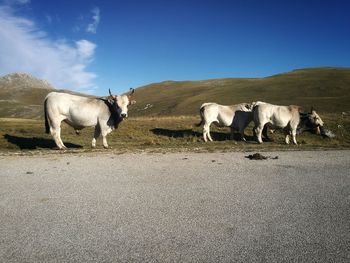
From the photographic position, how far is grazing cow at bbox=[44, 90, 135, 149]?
17422 millimetres

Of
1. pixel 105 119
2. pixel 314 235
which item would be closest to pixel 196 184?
pixel 314 235

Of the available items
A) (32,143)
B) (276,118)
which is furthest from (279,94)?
(32,143)

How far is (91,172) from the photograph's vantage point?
1055cm

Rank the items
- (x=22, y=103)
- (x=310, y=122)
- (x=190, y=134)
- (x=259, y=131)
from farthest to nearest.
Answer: (x=22, y=103) → (x=190, y=134) → (x=310, y=122) → (x=259, y=131)

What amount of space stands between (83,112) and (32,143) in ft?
11.1

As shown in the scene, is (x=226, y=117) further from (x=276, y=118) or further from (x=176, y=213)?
(x=176, y=213)

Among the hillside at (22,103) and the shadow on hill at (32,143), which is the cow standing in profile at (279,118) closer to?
the shadow on hill at (32,143)

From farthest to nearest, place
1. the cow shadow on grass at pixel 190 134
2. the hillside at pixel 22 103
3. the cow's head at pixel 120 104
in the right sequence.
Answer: the hillside at pixel 22 103 → the cow shadow on grass at pixel 190 134 → the cow's head at pixel 120 104

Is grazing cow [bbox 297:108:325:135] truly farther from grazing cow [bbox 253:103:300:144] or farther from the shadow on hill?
the shadow on hill

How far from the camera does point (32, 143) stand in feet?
61.9

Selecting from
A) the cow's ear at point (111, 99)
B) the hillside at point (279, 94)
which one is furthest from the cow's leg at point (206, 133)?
the hillside at point (279, 94)

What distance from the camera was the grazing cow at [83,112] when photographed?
57.2ft

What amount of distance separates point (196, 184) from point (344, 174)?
428cm

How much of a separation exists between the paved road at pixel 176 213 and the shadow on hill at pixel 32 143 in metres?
7.23
